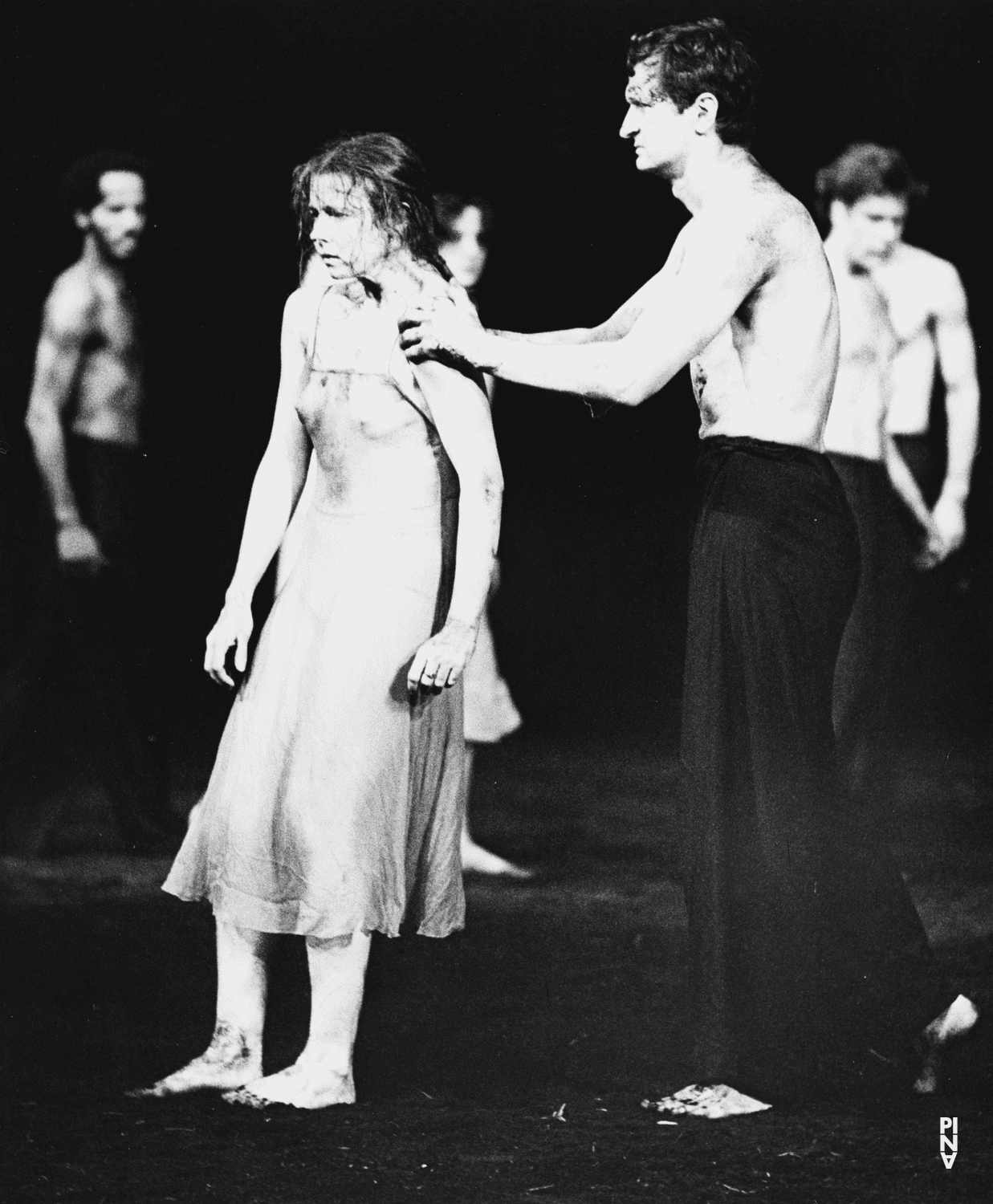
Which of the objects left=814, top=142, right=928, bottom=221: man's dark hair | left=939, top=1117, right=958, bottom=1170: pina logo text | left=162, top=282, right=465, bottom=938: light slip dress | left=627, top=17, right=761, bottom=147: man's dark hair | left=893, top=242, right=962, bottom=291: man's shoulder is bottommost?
left=939, top=1117, right=958, bottom=1170: pina logo text

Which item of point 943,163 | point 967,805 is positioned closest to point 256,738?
point 967,805

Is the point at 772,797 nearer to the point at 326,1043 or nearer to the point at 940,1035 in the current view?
the point at 940,1035

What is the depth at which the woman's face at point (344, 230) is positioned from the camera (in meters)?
3.94

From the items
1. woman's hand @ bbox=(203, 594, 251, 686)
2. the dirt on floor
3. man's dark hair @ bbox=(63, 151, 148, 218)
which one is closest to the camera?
the dirt on floor

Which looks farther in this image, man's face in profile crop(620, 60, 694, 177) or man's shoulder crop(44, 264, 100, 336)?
man's shoulder crop(44, 264, 100, 336)

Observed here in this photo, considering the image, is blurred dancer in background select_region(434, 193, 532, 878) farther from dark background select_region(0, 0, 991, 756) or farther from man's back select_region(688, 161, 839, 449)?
man's back select_region(688, 161, 839, 449)

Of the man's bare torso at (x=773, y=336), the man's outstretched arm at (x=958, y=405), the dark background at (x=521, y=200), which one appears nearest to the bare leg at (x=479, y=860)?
the dark background at (x=521, y=200)

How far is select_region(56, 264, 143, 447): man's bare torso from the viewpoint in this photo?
13.7ft

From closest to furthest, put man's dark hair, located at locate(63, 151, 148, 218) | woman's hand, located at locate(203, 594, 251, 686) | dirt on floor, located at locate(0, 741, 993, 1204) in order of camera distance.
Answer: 1. dirt on floor, located at locate(0, 741, 993, 1204)
2. woman's hand, located at locate(203, 594, 251, 686)
3. man's dark hair, located at locate(63, 151, 148, 218)

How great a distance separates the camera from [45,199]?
4.20m

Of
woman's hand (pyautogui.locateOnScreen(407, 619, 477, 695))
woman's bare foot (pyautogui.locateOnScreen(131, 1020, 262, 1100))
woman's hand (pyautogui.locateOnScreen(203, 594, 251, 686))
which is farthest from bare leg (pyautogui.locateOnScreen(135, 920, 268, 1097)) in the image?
woman's hand (pyautogui.locateOnScreen(407, 619, 477, 695))

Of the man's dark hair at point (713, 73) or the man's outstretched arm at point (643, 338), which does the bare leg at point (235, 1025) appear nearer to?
the man's outstretched arm at point (643, 338)

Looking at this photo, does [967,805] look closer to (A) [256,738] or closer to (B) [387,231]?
(A) [256,738]

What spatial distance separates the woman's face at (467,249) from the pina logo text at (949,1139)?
7.74 feet
